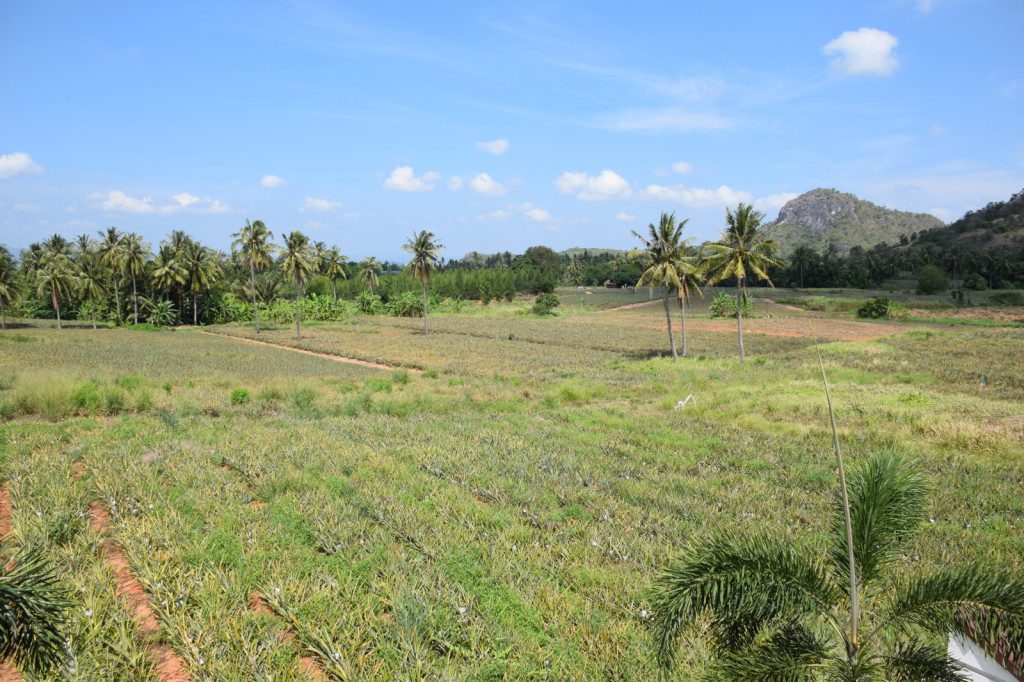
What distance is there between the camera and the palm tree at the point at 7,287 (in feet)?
201

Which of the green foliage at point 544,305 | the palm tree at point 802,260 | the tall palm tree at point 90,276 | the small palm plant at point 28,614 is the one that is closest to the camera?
the small palm plant at point 28,614

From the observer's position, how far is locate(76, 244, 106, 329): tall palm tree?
69.0 m

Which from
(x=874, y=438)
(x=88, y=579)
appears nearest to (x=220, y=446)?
(x=88, y=579)

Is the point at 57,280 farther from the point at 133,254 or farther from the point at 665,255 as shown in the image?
the point at 665,255

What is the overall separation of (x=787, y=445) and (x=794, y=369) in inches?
817

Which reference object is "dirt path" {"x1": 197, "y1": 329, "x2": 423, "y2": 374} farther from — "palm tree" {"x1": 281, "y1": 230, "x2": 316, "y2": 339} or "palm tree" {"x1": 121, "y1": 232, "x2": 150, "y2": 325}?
"palm tree" {"x1": 121, "y1": 232, "x2": 150, "y2": 325}

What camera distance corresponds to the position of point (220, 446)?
1445cm

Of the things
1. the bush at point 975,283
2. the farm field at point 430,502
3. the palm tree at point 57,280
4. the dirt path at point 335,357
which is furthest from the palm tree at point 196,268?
the bush at point 975,283

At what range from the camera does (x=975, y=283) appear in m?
99.4

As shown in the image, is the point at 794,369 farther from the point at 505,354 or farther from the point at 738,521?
the point at 738,521

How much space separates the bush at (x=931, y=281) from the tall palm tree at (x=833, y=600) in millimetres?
113280

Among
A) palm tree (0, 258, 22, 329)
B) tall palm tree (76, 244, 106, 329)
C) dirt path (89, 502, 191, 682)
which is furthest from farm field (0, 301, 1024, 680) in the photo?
tall palm tree (76, 244, 106, 329)

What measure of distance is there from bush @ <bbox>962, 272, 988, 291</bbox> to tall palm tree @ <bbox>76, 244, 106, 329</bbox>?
139 m

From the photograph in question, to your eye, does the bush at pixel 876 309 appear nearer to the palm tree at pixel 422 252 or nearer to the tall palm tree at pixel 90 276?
the palm tree at pixel 422 252
